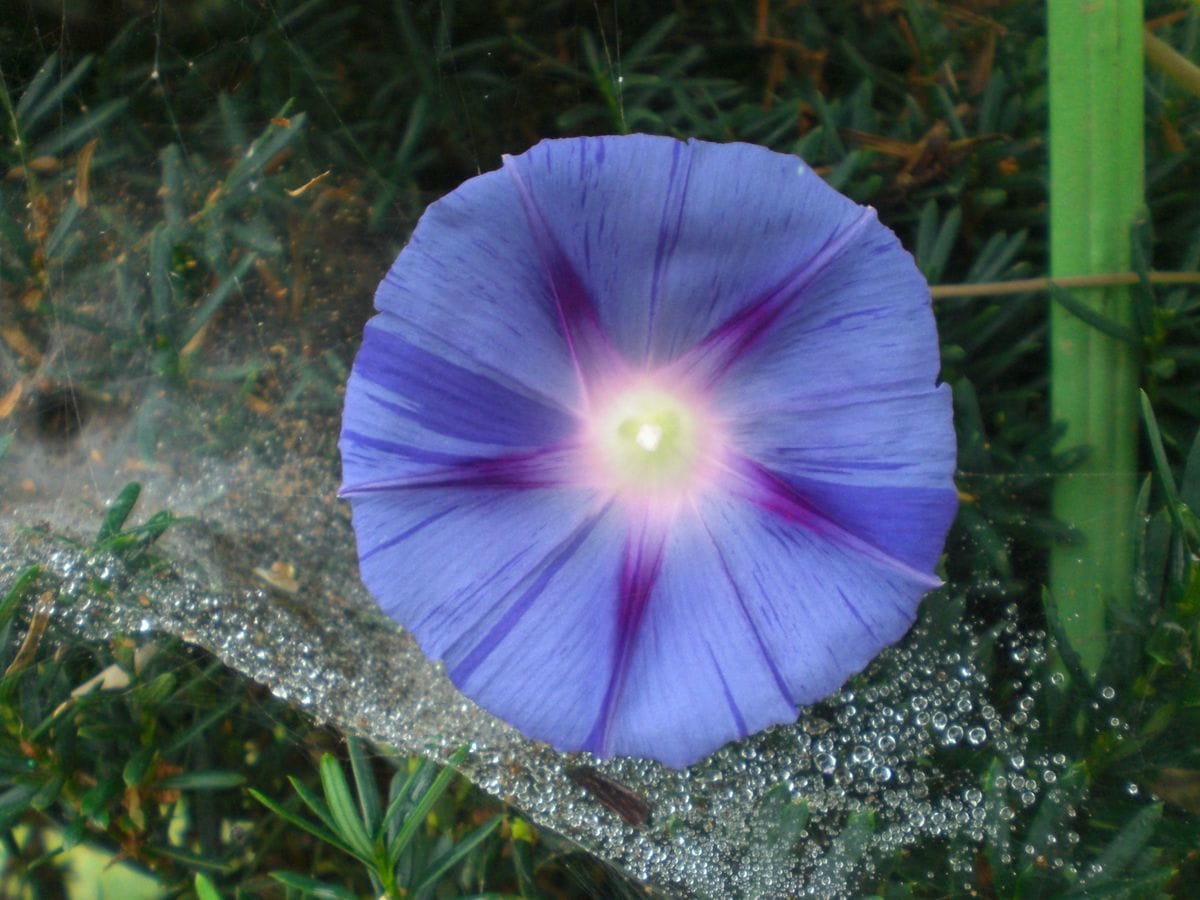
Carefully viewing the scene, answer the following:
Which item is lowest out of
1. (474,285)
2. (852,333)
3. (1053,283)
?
(474,285)

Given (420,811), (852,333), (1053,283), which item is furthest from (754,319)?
(420,811)

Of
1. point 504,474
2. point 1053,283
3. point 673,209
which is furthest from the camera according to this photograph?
point 1053,283

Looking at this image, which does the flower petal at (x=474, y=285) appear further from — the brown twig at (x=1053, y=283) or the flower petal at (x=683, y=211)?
the brown twig at (x=1053, y=283)

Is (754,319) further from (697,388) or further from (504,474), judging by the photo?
(504,474)

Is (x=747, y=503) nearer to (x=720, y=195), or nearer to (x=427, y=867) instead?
(x=720, y=195)

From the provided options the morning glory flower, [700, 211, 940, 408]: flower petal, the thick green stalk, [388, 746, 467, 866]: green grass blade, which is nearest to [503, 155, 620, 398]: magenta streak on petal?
the morning glory flower

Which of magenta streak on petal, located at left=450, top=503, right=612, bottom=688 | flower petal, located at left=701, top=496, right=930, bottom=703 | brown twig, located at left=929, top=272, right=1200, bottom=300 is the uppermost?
brown twig, located at left=929, top=272, right=1200, bottom=300

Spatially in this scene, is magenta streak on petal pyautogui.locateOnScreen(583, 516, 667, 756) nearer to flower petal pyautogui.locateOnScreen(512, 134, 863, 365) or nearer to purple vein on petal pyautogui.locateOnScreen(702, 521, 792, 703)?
purple vein on petal pyautogui.locateOnScreen(702, 521, 792, 703)
